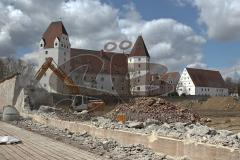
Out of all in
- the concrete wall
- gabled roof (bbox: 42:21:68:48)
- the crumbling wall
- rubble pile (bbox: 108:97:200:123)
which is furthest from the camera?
gabled roof (bbox: 42:21:68:48)

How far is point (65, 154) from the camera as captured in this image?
9398 mm

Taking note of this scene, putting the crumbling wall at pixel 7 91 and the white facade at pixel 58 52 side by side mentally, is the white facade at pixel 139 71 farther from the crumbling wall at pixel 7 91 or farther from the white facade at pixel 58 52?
the crumbling wall at pixel 7 91

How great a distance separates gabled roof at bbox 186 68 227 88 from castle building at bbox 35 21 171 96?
56.6ft

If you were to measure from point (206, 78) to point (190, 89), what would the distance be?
24.2ft

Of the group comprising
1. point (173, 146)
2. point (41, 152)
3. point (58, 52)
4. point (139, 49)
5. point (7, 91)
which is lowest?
point (41, 152)

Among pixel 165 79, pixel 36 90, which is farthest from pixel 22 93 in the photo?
pixel 165 79

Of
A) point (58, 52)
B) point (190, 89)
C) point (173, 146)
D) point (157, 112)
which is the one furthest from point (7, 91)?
point (190, 89)

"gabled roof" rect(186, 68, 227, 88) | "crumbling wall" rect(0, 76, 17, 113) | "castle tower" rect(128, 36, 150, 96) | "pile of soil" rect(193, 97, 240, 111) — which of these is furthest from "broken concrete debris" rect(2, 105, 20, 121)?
"gabled roof" rect(186, 68, 227, 88)

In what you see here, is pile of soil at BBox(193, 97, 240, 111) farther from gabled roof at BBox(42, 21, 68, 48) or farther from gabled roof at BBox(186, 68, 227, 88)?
gabled roof at BBox(186, 68, 227, 88)

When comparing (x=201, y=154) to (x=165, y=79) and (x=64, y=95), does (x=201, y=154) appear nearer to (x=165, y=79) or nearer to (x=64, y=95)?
(x=64, y=95)

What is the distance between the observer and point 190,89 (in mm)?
110375

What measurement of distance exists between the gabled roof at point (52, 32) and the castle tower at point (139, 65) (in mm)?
20370

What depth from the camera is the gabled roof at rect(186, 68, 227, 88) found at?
11082 centimetres

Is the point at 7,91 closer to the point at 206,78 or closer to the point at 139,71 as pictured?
the point at 139,71
